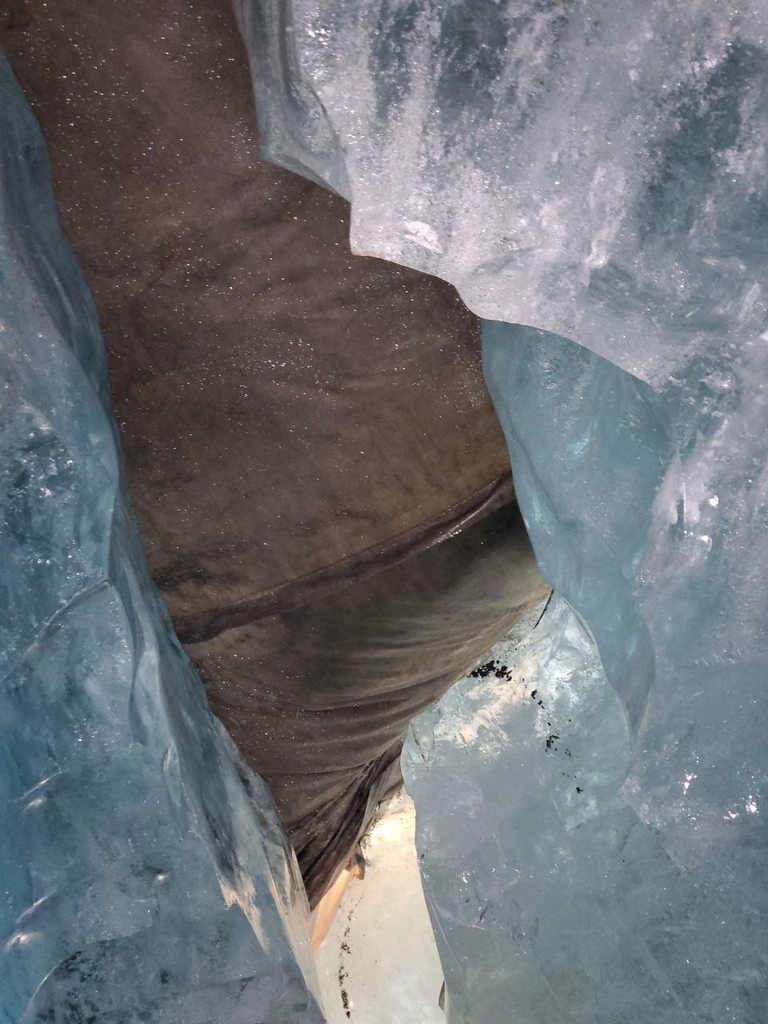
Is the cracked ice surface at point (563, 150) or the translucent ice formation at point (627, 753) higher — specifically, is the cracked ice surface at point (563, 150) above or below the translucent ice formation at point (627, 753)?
above

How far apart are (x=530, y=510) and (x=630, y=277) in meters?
0.39

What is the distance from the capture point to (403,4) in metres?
0.88

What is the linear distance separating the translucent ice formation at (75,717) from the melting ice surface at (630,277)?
0.28 meters

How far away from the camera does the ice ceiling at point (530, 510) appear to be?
0.86m

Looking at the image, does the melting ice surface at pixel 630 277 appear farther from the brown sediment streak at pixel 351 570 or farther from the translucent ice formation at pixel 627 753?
the brown sediment streak at pixel 351 570

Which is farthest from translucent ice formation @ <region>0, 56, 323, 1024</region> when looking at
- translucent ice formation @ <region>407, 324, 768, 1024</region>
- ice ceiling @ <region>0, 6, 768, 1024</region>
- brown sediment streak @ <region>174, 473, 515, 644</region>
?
translucent ice formation @ <region>407, 324, 768, 1024</region>

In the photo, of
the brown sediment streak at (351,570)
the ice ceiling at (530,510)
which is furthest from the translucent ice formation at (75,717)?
the brown sediment streak at (351,570)

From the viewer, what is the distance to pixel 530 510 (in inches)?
48.4

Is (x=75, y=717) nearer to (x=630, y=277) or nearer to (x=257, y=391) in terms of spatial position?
(x=257, y=391)

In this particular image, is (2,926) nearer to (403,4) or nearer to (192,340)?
(192,340)

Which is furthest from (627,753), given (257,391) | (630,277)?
(630,277)

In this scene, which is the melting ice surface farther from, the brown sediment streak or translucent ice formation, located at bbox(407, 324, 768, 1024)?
the brown sediment streak

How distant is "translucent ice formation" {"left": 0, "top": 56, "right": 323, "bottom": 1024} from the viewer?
1.06 meters

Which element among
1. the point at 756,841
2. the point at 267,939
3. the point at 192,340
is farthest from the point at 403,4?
the point at 267,939
